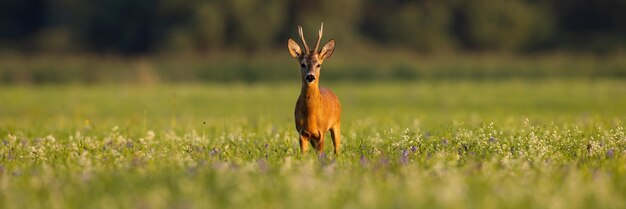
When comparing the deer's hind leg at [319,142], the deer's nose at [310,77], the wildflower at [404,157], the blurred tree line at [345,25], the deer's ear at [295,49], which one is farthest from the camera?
the blurred tree line at [345,25]

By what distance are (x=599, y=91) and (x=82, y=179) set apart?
3050 centimetres

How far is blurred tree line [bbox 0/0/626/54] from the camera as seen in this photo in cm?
6278

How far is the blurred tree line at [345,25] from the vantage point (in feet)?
206

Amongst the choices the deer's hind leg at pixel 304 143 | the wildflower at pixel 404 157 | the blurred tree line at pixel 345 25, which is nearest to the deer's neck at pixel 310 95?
the deer's hind leg at pixel 304 143

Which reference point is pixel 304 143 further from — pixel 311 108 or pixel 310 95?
pixel 310 95

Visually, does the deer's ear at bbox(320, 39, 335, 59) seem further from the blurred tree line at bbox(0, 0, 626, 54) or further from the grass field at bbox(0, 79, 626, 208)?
the blurred tree line at bbox(0, 0, 626, 54)

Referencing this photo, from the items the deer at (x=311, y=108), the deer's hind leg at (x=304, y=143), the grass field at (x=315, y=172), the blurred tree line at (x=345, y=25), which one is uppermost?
the blurred tree line at (x=345, y=25)

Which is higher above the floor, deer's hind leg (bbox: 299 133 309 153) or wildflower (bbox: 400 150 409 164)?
deer's hind leg (bbox: 299 133 309 153)

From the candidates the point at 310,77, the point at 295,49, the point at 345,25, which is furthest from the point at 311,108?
the point at 345,25

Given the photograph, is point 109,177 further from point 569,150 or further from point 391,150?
point 569,150

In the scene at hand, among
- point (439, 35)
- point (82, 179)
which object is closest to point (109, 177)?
point (82, 179)

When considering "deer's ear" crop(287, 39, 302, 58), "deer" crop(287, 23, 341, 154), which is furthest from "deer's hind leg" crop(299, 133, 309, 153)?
"deer's ear" crop(287, 39, 302, 58)

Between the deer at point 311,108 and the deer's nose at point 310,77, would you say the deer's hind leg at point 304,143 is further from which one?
the deer's nose at point 310,77

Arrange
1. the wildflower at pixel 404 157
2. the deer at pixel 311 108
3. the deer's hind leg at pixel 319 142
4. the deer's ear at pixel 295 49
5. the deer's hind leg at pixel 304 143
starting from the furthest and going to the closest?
the deer's ear at pixel 295 49 → the deer's hind leg at pixel 319 142 → the deer at pixel 311 108 → the deer's hind leg at pixel 304 143 → the wildflower at pixel 404 157
